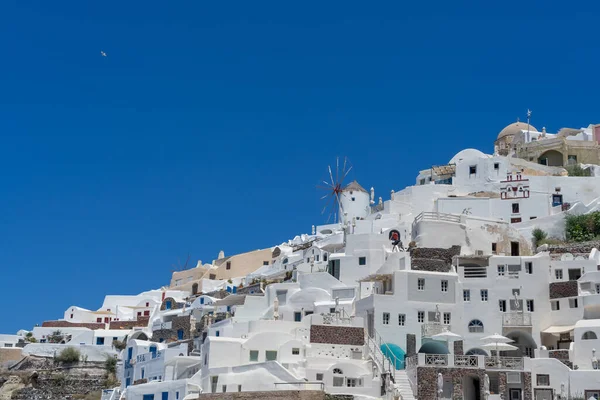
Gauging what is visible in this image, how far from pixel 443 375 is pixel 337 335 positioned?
24.4ft

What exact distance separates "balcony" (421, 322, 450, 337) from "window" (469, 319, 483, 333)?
166 centimetres

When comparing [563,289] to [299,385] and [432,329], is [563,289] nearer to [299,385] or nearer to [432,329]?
[432,329]

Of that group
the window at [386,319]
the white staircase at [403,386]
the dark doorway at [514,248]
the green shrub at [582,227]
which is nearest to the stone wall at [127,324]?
the window at [386,319]

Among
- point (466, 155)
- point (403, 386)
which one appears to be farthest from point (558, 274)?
point (466, 155)

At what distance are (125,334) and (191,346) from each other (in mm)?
19537

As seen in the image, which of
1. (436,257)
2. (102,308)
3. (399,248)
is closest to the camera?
(436,257)

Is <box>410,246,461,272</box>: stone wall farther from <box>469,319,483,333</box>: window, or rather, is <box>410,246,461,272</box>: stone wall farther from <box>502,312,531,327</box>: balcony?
<box>502,312,531,327</box>: balcony

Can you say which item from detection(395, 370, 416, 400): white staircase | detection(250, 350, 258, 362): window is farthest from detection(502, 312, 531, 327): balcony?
detection(250, 350, 258, 362): window

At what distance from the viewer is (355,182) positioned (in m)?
91.6

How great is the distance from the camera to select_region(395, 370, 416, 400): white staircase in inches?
1960

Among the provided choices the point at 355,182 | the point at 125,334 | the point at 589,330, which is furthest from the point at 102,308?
the point at 589,330

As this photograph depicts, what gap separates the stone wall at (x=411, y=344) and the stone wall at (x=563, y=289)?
31.3ft

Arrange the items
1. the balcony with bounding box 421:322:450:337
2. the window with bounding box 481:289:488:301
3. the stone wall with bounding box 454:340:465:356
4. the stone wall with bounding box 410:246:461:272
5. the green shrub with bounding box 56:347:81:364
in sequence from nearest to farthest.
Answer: the stone wall with bounding box 454:340:465:356
the balcony with bounding box 421:322:450:337
the window with bounding box 481:289:488:301
the stone wall with bounding box 410:246:461:272
the green shrub with bounding box 56:347:81:364

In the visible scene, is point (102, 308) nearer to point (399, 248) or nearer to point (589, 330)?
point (399, 248)
